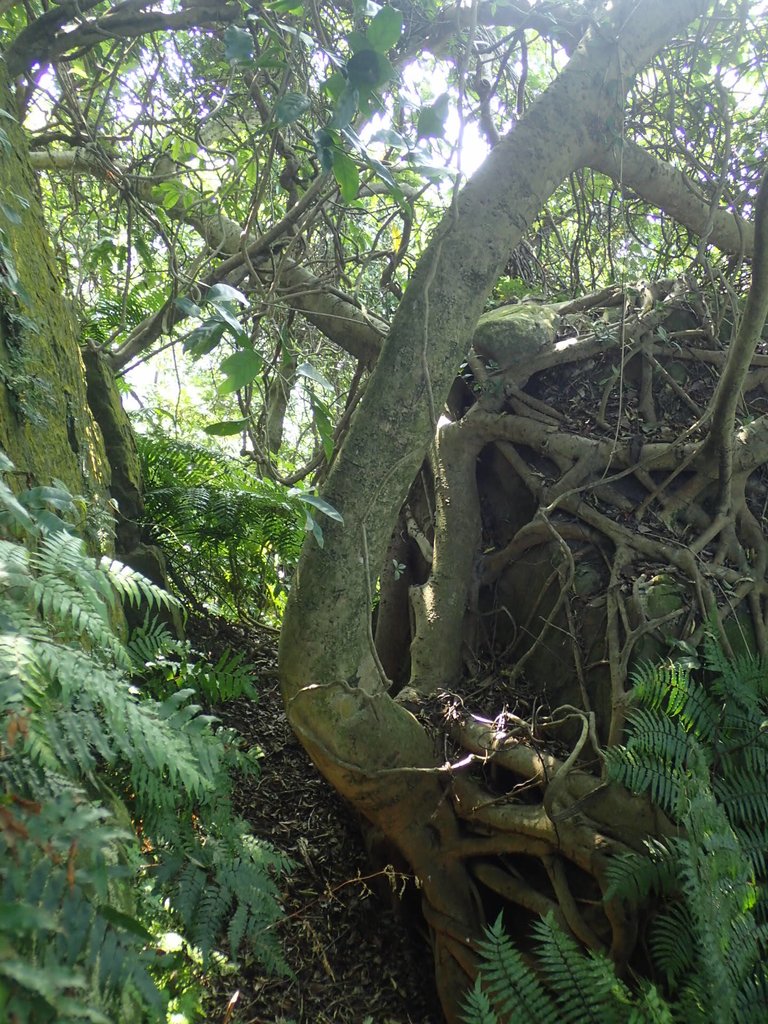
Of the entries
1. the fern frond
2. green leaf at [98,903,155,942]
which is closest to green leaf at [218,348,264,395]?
green leaf at [98,903,155,942]

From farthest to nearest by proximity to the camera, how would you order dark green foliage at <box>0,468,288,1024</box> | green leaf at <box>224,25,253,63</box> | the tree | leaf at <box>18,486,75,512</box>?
1. the tree
2. green leaf at <box>224,25,253,63</box>
3. leaf at <box>18,486,75,512</box>
4. dark green foliage at <box>0,468,288,1024</box>

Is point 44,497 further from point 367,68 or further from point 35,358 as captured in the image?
point 367,68

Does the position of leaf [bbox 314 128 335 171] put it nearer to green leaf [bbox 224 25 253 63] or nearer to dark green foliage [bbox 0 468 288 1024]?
green leaf [bbox 224 25 253 63]

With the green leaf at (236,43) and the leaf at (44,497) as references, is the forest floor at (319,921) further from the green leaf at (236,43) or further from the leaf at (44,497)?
the green leaf at (236,43)

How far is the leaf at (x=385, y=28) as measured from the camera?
190 centimetres

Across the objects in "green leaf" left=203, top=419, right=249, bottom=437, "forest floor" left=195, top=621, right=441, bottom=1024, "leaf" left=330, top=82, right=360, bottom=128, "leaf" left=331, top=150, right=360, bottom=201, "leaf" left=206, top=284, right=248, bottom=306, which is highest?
"leaf" left=330, top=82, right=360, bottom=128

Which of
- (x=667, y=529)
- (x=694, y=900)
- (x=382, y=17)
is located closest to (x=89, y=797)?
(x=694, y=900)

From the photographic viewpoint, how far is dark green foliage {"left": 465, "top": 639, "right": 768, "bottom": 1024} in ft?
7.35

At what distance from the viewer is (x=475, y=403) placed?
164 inches

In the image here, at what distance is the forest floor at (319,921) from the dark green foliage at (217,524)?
2.43 feet

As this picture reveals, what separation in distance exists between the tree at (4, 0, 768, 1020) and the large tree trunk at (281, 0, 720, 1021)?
11mm

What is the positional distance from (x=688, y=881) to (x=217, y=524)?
2.71 metres

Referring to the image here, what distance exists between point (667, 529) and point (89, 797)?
9.33 feet

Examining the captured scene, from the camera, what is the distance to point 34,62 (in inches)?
143
